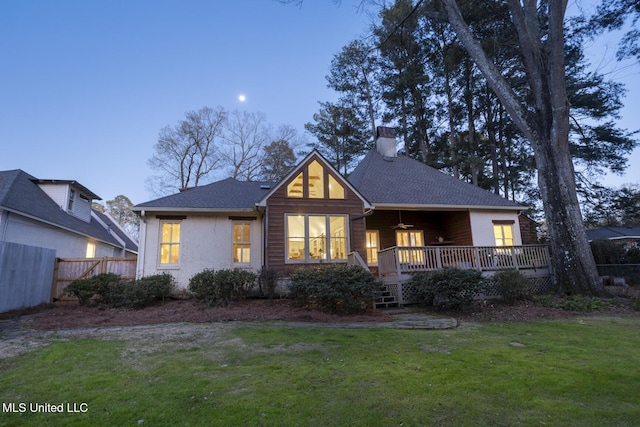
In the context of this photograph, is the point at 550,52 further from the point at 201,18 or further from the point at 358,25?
the point at 201,18

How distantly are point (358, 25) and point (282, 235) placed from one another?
1352 cm

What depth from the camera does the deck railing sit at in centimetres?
1083

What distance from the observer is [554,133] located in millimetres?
11344

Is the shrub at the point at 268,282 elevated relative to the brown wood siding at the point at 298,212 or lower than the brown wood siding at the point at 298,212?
lower

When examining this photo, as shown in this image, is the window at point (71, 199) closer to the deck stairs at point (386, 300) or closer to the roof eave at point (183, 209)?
the roof eave at point (183, 209)

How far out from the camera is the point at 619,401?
10.8ft

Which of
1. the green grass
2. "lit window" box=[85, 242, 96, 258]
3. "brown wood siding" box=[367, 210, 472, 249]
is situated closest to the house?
Answer: "brown wood siding" box=[367, 210, 472, 249]

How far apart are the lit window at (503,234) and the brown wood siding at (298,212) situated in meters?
7.09

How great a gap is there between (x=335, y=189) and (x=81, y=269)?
1012 cm

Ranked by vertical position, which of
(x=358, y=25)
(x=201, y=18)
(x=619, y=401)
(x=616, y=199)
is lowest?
(x=619, y=401)

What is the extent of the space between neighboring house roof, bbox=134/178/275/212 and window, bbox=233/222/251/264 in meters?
0.85

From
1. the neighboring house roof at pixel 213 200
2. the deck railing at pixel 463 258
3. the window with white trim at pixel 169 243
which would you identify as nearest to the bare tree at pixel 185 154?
the neighboring house roof at pixel 213 200

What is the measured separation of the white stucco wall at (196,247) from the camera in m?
12.0

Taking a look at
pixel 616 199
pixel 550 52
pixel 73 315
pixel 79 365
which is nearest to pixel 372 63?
pixel 550 52
